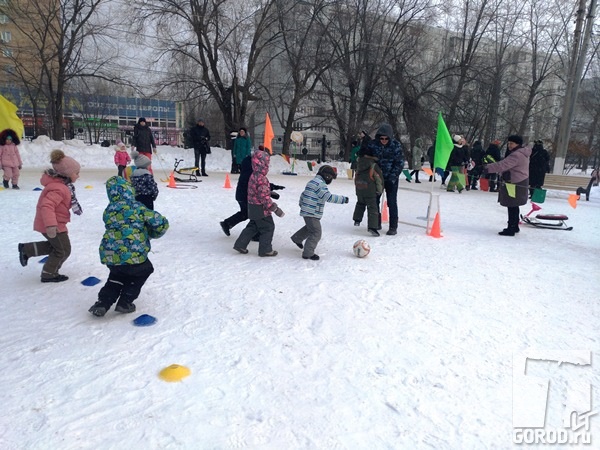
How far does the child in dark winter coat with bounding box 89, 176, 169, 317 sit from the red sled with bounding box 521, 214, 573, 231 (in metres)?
8.29

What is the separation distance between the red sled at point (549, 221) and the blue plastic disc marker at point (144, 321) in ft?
27.6

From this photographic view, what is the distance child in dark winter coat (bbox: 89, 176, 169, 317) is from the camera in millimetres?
3736

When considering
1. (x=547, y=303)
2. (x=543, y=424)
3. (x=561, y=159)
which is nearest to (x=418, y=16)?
(x=561, y=159)

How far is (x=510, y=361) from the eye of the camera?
3357mm

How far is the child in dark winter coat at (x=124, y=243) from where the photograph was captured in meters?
3.74

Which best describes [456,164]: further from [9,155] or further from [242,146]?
[9,155]

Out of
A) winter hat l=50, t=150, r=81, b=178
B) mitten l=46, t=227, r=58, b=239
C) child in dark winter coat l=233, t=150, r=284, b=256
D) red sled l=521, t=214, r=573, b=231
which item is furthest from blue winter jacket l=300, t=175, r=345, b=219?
red sled l=521, t=214, r=573, b=231

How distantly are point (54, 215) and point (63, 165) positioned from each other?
55cm

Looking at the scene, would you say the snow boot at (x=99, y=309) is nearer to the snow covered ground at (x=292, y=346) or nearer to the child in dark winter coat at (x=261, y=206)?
the snow covered ground at (x=292, y=346)

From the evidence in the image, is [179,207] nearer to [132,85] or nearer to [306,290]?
[306,290]

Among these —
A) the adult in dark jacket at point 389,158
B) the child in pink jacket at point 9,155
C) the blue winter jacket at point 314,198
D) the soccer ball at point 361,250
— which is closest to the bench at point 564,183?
the adult in dark jacket at point 389,158

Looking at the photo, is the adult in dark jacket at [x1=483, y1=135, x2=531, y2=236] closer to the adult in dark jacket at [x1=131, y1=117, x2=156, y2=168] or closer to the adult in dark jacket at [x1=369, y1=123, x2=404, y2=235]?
the adult in dark jacket at [x1=369, y1=123, x2=404, y2=235]

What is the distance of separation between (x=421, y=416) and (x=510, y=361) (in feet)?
3.73

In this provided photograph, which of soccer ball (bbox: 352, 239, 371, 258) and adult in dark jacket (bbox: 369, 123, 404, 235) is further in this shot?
adult in dark jacket (bbox: 369, 123, 404, 235)
